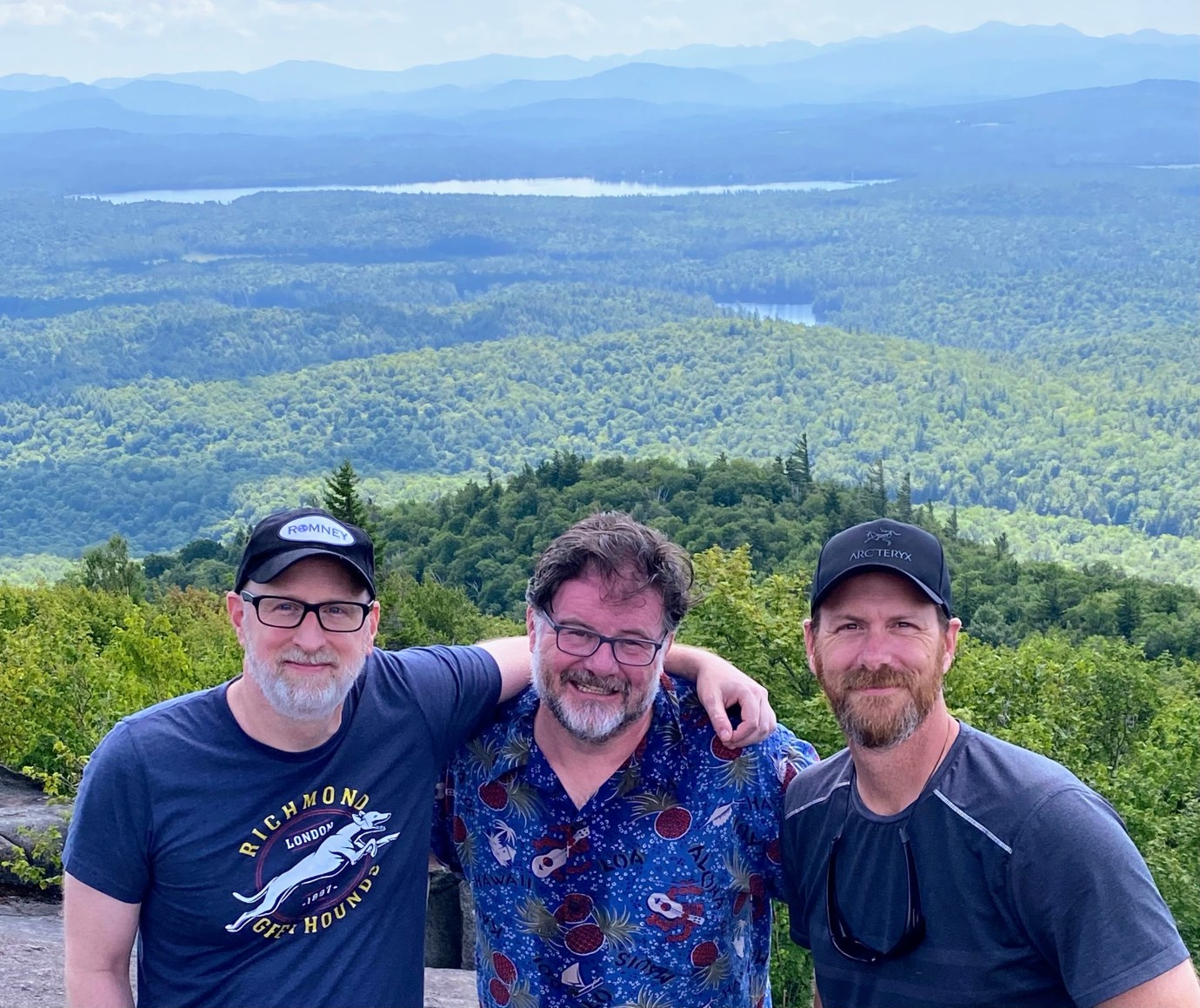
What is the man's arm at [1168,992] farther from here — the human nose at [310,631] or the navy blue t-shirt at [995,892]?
the human nose at [310,631]

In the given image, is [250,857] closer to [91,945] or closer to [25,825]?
[91,945]

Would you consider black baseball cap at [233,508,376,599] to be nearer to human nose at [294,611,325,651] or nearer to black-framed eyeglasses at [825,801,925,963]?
human nose at [294,611,325,651]

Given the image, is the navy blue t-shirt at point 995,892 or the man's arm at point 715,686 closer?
the navy blue t-shirt at point 995,892

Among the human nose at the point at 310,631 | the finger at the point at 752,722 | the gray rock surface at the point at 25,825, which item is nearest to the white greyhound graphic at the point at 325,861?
the human nose at the point at 310,631

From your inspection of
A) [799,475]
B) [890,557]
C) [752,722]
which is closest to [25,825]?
[752,722]

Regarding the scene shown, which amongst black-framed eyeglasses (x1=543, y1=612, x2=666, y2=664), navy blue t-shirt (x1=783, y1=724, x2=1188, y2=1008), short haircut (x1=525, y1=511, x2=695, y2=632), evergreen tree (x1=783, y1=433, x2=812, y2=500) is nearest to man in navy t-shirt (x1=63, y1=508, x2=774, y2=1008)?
black-framed eyeglasses (x1=543, y1=612, x2=666, y2=664)

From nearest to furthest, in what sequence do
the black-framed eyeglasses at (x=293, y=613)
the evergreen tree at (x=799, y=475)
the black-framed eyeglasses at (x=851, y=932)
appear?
the black-framed eyeglasses at (x=851, y=932) → the black-framed eyeglasses at (x=293, y=613) → the evergreen tree at (x=799, y=475)

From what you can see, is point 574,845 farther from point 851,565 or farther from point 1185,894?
point 1185,894

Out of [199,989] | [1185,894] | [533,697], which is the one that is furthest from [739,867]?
[1185,894]
